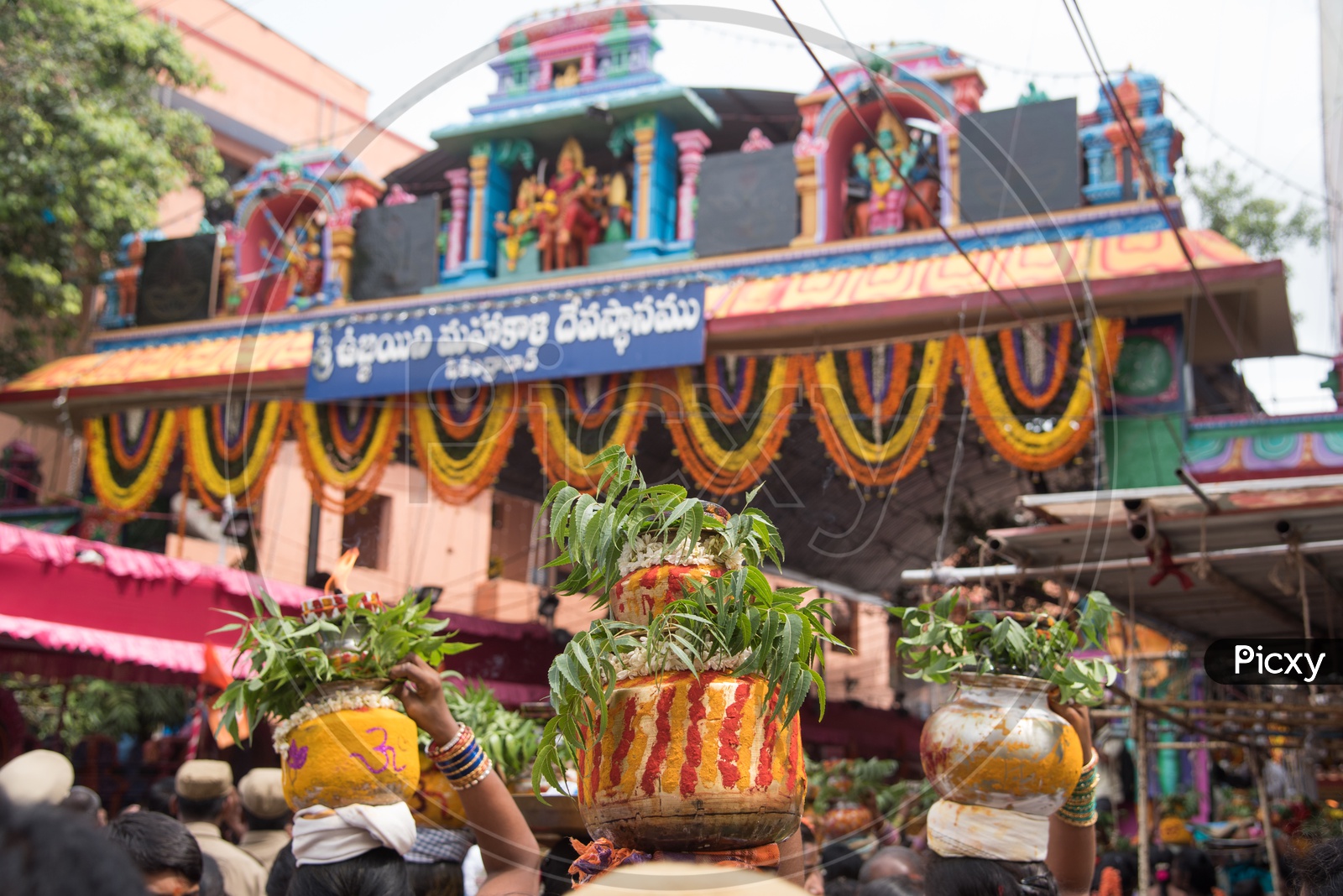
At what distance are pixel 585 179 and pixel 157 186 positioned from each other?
494cm

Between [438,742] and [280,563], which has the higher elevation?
[280,563]

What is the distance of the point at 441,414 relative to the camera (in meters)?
10.1

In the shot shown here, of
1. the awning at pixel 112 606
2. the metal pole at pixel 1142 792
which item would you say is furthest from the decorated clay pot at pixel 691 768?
the metal pole at pixel 1142 792

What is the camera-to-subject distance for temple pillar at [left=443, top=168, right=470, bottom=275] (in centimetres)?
1248

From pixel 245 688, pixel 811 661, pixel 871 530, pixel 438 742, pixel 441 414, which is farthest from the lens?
pixel 441 414

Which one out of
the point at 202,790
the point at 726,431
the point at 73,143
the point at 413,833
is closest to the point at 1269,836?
the point at 726,431

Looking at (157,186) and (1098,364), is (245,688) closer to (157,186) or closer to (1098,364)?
(1098,364)

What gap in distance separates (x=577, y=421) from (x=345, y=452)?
1.98m

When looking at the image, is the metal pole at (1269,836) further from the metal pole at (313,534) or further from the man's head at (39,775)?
the man's head at (39,775)

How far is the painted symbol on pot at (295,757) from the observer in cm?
319

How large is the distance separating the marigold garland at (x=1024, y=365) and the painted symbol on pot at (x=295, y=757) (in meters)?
6.63

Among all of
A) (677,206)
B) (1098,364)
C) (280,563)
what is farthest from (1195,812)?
(280,563)

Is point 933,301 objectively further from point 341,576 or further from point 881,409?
point 341,576

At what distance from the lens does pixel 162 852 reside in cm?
328
